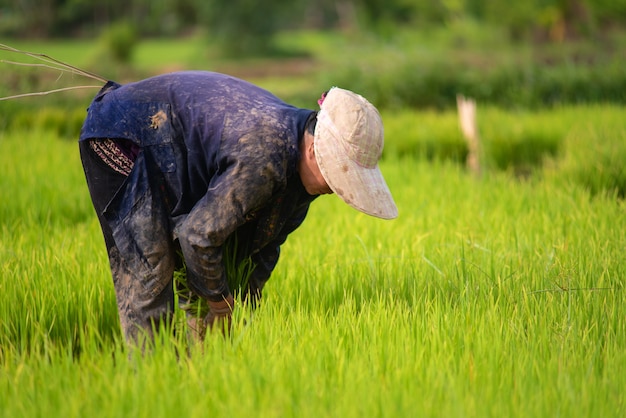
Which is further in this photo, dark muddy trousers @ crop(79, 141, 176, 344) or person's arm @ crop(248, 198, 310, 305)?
person's arm @ crop(248, 198, 310, 305)

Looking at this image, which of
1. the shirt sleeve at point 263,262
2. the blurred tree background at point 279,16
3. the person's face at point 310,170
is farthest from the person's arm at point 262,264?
the blurred tree background at point 279,16

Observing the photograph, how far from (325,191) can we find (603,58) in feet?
27.3

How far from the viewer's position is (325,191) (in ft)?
6.91

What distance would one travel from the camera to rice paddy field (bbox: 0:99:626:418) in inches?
69.4

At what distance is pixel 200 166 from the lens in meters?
2.11

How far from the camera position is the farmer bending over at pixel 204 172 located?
1963 mm

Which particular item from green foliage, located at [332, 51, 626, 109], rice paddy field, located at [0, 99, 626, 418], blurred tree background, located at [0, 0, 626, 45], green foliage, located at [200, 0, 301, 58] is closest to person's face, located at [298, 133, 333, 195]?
rice paddy field, located at [0, 99, 626, 418]

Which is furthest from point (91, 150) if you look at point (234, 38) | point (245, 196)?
point (234, 38)

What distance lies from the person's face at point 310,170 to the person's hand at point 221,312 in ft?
1.28

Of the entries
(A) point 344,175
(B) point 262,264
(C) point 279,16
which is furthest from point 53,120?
(C) point 279,16

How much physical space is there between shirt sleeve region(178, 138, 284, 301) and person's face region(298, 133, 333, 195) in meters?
0.09

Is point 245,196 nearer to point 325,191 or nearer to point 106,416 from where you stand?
point 325,191

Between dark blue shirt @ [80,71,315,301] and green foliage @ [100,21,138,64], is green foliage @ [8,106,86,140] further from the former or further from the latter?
green foliage @ [100,21,138,64]

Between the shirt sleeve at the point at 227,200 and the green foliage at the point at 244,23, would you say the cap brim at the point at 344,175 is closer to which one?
the shirt sleeve at the point at 227,200
